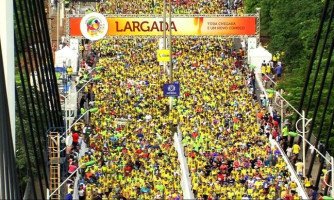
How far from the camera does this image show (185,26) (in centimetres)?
8656

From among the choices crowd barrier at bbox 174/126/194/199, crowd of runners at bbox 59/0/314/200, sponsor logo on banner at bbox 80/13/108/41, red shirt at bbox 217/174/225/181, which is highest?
sponsor logo on banner at bbox 80/13/108/41

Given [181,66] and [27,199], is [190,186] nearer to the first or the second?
[27,199]

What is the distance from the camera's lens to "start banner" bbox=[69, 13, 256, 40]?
85500mm

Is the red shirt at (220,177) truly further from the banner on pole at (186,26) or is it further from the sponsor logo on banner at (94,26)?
the banner on pole at (186,26)

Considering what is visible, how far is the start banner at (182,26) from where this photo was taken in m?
85.5

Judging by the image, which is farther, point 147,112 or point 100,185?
point 147,112

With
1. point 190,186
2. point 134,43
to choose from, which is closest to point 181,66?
point 134,43

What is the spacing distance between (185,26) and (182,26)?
0.62ft

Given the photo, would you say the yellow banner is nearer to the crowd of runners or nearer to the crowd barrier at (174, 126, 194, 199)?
the crowd of runners

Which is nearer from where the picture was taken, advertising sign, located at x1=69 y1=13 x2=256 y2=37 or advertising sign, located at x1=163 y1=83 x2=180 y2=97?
Result: advertising sign, located at x1=163 y1=83 x2=180 y2=97

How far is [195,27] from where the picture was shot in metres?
86.8

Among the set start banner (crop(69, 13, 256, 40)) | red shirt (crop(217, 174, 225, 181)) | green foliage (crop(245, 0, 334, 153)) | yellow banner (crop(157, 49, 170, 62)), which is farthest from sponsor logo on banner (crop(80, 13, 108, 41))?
red shirt (crop(217, 174, 225, 181))

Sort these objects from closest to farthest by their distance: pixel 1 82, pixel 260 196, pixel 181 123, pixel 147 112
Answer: pixel 1 82 → pixel 260 196 → pixel 181 123 → pixel 147 112

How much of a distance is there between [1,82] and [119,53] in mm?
46263
